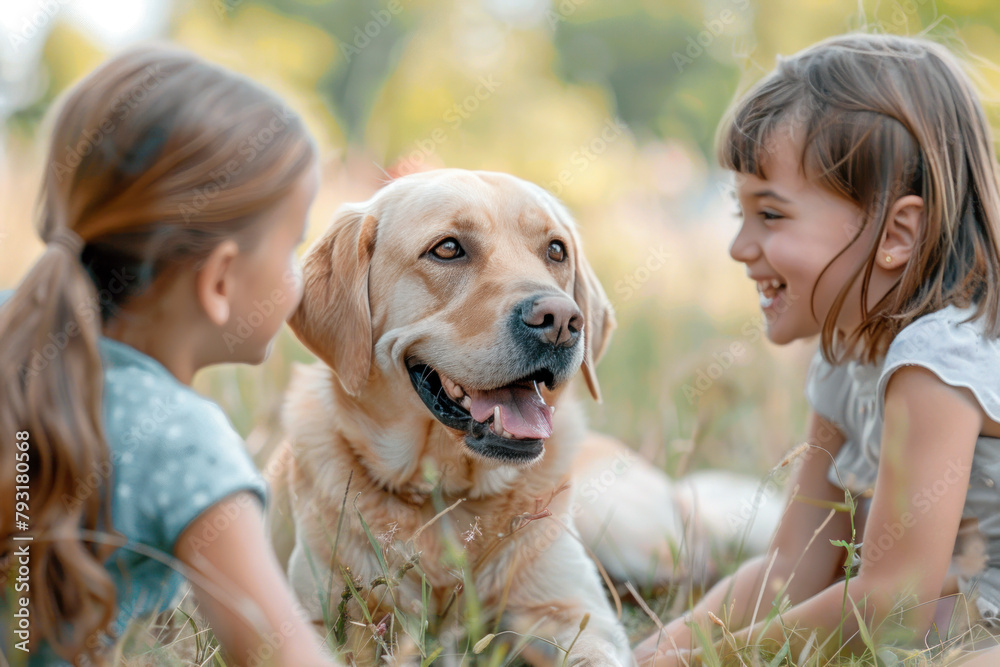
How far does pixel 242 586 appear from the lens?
1.57 meters

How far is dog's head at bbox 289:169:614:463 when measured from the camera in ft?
7.49

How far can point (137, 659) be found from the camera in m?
1.80

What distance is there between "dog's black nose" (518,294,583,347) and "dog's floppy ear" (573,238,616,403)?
17.2 inches

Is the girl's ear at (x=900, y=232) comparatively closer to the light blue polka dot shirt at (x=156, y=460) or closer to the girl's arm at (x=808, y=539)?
the girl's arm at (x=808, y=539)

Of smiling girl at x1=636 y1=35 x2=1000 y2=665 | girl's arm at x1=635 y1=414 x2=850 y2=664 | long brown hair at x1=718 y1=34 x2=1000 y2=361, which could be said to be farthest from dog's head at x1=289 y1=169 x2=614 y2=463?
girl's arm at x1=635 y1=414 x2=850 y2=664

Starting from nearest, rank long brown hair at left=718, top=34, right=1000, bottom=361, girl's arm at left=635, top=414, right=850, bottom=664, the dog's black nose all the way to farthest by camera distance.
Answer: the dog's black nose → long brown hair at left=718, top=34, right=1000, bottom=361 → girl's arm at left=635, top=414, right=850, bottom=664

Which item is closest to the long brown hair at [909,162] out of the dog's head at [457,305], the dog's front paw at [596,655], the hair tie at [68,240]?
the dog's head at [457,305]

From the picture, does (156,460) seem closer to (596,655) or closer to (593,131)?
(596,655)

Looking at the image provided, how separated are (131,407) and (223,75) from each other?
2.38ft

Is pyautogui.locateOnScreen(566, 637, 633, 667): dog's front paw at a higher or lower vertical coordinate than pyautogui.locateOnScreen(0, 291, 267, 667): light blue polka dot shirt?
lower

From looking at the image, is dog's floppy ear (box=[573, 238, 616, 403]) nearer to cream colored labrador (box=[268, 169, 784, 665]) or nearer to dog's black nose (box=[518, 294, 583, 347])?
cream colored labrador (box=[268, 169, 784, 665])

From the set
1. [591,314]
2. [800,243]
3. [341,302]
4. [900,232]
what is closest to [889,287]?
[900,232]

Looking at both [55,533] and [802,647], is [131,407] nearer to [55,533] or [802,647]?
[55,533]

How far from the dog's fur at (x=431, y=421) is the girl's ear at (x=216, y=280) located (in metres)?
0.71
